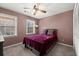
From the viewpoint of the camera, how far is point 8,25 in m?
3.56

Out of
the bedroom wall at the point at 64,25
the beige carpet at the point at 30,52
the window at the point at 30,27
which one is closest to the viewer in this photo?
the beige carpet at the point at 30,52

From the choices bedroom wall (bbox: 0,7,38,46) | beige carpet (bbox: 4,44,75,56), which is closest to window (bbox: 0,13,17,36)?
bedroom wall (bbox: 0,7,38,46)

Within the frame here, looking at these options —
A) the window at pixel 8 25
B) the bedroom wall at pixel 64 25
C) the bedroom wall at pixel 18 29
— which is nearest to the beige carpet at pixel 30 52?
the bedroom wall at pixel 18 29

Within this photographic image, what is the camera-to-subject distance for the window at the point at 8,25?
3.28 m

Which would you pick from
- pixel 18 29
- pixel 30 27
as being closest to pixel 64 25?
pixel 30 27

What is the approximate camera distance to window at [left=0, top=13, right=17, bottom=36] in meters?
3.28

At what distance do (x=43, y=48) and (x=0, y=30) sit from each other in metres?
2.61

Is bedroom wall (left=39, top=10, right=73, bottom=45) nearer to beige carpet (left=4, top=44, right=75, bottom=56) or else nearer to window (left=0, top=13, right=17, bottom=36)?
beige carpet (left=4, top=44, right=75, bottom=56)

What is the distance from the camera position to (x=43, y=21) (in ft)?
17.2

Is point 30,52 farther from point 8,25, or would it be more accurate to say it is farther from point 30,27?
Result: point 30,27

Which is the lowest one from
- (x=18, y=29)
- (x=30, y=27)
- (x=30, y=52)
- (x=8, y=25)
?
(x=30, y=52)

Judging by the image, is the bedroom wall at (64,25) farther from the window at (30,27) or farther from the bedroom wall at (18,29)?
the bedroom wall at (18,29)

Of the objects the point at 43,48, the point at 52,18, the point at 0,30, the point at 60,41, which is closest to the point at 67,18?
the point at 52,18

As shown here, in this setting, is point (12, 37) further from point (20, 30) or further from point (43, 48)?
point (43, 48)
